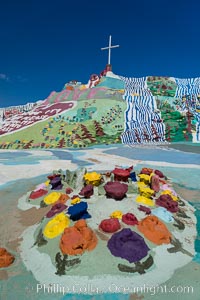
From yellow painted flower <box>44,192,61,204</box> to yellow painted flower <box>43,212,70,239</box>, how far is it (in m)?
1.53

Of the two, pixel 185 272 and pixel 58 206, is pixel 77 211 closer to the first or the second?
pixel 58 206

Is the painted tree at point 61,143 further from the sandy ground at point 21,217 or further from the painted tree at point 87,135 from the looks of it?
the sandy ground at point 21,217

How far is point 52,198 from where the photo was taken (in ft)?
21.8

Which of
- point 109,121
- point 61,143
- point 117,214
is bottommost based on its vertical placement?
point 117,214

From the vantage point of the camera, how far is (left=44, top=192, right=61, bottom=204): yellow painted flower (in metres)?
6.58

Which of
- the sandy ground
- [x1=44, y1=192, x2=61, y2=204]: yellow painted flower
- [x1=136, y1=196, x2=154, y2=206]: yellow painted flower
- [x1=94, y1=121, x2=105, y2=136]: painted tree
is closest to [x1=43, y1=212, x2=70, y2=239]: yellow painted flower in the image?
the sandy ground

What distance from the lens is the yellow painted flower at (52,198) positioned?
21.6 feet

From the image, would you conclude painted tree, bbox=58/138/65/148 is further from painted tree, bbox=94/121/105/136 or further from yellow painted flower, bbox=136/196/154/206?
yellow painted flower, bbox=136/196/154/206

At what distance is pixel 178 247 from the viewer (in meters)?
4.42

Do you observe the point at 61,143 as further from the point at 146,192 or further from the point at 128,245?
the point at 128,245

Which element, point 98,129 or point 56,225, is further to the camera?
point 98,129

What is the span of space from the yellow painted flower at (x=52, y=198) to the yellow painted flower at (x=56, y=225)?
1.53 m

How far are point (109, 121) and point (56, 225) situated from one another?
2156cm

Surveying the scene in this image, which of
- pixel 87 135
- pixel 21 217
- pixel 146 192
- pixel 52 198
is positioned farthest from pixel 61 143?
pixel 146 192
